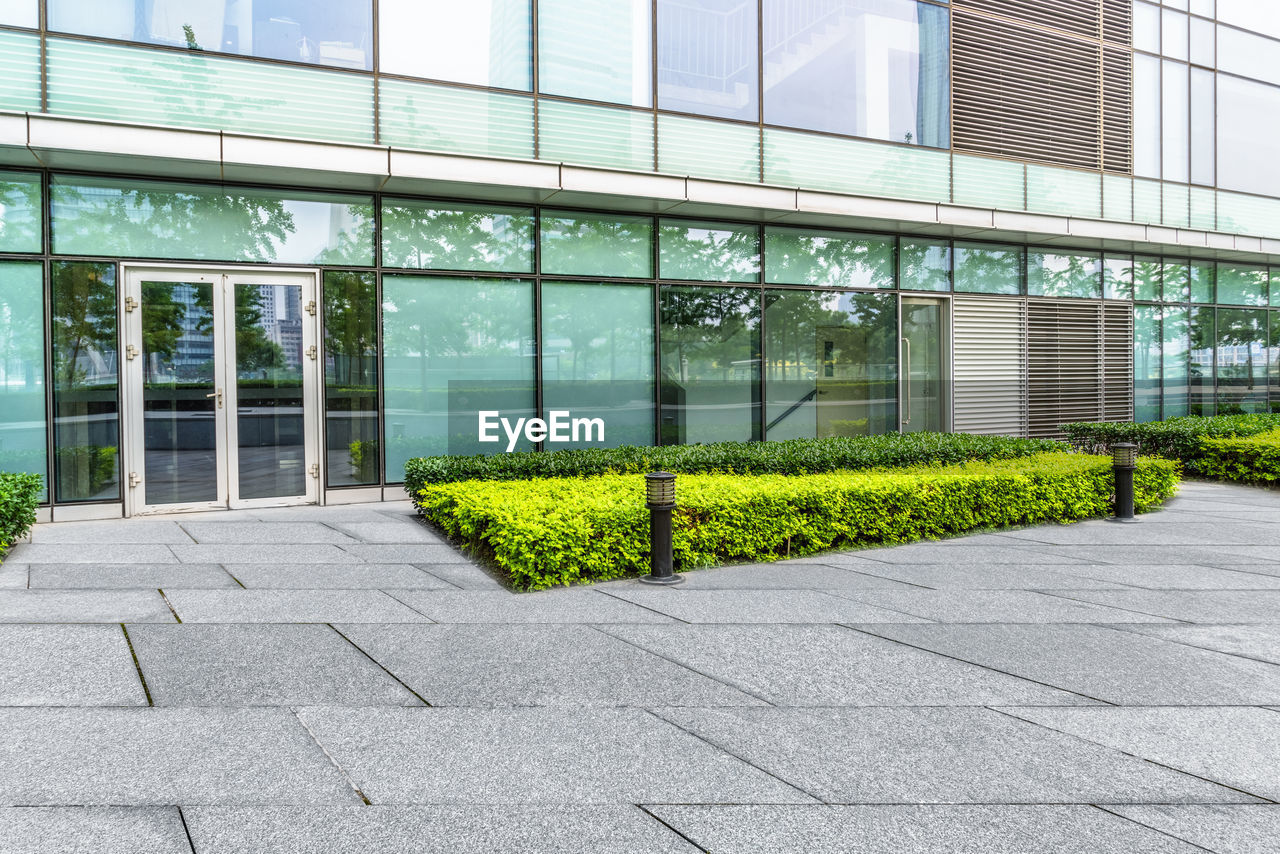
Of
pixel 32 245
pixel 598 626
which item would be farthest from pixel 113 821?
pixel 32 245

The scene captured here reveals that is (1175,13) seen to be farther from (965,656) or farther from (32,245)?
(32,245)

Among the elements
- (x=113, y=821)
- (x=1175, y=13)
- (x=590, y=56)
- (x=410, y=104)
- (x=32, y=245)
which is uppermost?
(x=1175, y=13)

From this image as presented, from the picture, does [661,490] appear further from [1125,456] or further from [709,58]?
[709,58]

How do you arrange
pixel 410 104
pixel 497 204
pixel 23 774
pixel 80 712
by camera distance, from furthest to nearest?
pixel 497 204 < pixel 410 104 < pixel 80 712 < pixel 23 774

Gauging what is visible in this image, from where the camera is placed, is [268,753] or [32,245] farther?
[32,245]

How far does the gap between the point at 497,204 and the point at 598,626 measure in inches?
306

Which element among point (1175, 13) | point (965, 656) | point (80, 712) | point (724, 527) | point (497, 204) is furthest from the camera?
point (1175, 13)

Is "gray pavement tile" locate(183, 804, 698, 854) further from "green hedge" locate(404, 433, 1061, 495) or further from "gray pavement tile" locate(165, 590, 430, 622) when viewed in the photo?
"green hedge" locate(404, 433, 1061, 495)

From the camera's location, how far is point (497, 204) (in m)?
12.2

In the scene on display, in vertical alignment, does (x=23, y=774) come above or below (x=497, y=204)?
below

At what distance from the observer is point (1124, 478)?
1045 centimetres

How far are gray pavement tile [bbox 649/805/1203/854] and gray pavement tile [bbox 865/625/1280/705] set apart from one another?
1.53 meters

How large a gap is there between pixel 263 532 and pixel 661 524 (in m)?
4.62

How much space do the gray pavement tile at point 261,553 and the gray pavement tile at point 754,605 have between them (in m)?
2.96
